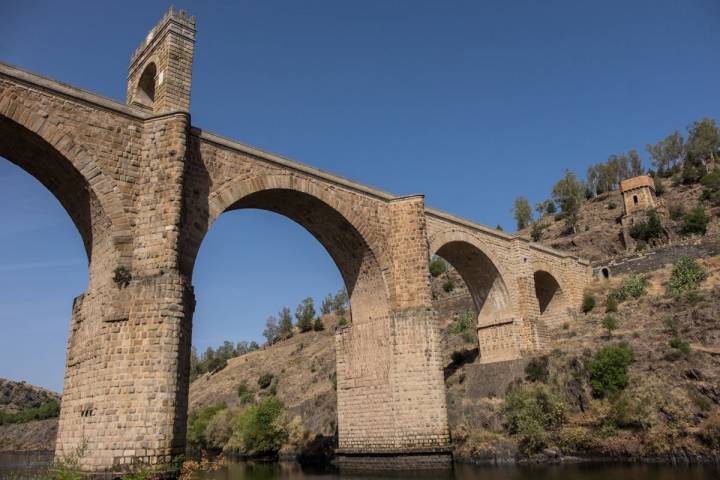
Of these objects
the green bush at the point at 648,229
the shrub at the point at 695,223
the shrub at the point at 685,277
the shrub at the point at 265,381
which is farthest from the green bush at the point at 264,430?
the shrub at the point at 695,223

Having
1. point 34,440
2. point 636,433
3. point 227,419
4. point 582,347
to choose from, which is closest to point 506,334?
A: point 582,347

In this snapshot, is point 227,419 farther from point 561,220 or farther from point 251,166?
point 561,220

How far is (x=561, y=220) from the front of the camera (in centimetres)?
5706

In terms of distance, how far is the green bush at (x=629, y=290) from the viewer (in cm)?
2786

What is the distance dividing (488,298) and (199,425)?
19.0 meters

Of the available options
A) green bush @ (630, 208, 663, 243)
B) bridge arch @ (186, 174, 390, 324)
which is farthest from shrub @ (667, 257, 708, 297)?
bridge arch @ (186, 174, 390, 324)

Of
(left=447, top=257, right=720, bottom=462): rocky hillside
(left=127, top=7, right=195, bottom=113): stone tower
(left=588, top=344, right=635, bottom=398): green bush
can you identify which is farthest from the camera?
(left=588, top=344, right=635, bottom=398): green bush

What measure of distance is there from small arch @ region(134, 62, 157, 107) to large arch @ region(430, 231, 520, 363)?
1197 centimetres

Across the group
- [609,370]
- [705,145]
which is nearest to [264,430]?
[609,370]

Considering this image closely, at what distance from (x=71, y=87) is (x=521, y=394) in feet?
54.3

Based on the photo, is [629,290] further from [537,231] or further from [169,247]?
[537,231]

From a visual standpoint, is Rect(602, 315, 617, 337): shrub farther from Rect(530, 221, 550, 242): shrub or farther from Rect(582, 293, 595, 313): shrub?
Rect(530, 221, 550, 242): shrub

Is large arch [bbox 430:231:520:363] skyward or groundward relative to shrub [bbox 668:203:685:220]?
groundward

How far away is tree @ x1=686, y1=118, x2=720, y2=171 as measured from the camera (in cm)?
5362
